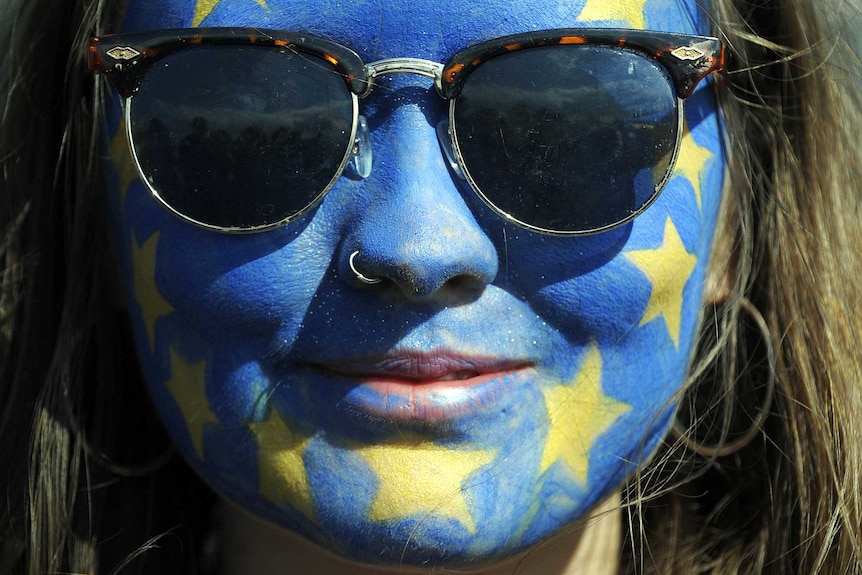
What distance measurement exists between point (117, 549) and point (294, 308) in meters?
0.73

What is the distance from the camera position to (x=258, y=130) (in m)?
1.53

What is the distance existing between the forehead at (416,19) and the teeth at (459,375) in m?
0.44

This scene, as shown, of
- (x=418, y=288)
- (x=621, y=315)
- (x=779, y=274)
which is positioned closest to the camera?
(x=418, y=288)

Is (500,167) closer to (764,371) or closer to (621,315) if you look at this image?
(621,315)

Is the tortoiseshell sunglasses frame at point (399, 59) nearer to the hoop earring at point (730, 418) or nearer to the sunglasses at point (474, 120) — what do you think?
the sunglasses at point (474, 120)

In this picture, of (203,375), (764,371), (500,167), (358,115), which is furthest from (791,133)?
(203,375)

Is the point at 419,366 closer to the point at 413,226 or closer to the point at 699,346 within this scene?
the point at 413,226

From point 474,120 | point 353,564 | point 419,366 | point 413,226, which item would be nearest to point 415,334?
point 419,366

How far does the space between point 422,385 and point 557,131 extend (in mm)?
396

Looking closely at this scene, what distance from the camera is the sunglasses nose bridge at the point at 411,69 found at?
1516 millimetres

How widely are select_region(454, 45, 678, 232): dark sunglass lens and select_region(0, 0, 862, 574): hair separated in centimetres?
29

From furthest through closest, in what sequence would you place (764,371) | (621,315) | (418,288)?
(764,371) < (621,315) < (418,288)

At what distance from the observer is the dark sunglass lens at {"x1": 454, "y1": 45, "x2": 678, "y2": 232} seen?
151cm

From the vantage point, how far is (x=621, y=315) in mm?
1597
